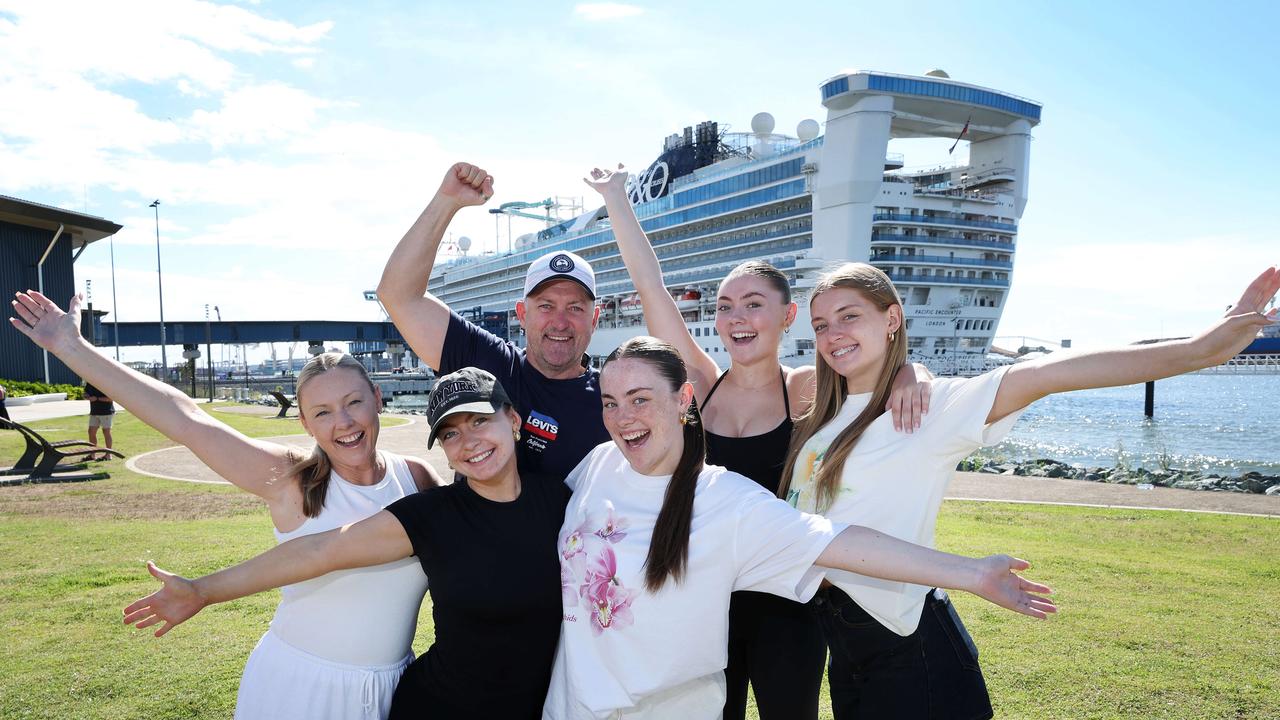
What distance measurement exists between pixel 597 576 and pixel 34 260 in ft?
155

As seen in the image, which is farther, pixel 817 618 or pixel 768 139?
pixel 768 139

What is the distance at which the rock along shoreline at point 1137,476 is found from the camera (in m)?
14.3

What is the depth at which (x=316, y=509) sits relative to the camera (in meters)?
2.68

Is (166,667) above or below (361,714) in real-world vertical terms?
below

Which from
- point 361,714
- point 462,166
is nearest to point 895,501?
point 361,714

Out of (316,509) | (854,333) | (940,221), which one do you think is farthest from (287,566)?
(940,221)

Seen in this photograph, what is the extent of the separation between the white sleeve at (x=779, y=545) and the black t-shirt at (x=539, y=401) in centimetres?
108

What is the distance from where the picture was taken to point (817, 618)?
2.74 m

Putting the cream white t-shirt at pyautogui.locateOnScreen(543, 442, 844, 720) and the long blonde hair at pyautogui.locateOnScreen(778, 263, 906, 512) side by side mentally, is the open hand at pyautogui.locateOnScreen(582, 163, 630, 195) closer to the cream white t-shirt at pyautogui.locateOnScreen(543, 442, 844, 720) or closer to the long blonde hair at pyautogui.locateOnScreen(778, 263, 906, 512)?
the long blonde hair at pyautogui.locateOnScreen(778, 263, 906, 512)

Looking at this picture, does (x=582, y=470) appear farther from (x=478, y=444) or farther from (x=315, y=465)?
(x=315, y=465)

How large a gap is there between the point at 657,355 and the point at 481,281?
77.8 metres

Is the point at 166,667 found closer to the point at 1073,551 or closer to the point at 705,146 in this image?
the point at 1073,551

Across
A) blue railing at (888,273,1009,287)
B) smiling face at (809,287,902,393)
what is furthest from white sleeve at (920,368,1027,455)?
blue railing at (888,273,1009,287)

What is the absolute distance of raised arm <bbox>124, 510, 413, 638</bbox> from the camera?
7.95 ft
